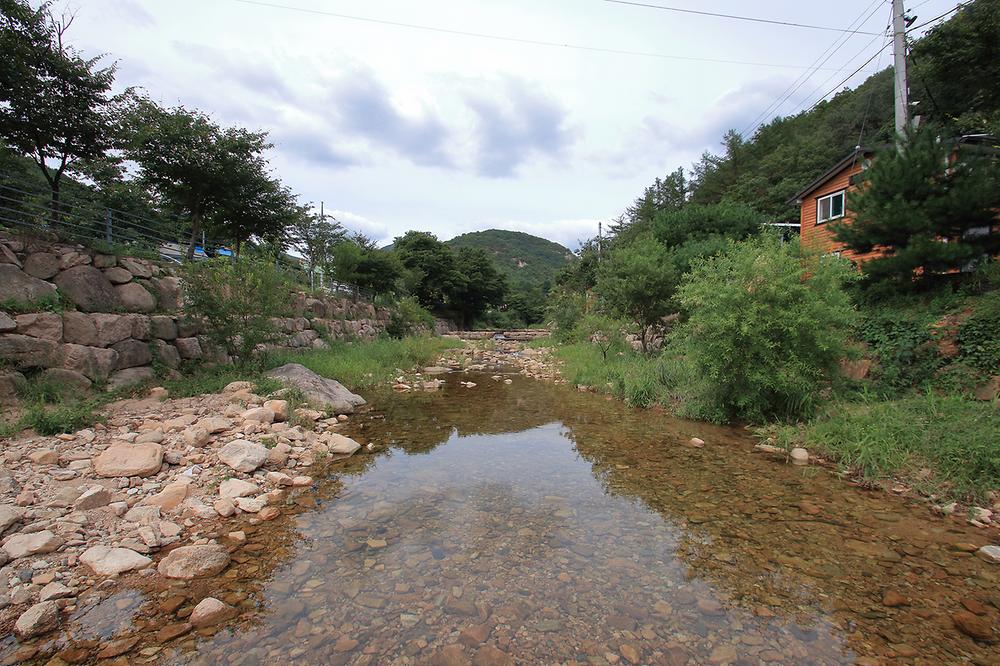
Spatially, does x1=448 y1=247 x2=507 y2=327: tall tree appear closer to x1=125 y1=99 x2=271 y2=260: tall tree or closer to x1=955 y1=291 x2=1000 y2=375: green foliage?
x1=125 y1=99 x2=271 y2=260: tall tree

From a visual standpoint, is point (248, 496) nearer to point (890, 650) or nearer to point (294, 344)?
point (890, 650)

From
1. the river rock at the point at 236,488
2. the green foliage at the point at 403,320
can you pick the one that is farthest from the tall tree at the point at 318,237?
the river rock at the point at 236,488

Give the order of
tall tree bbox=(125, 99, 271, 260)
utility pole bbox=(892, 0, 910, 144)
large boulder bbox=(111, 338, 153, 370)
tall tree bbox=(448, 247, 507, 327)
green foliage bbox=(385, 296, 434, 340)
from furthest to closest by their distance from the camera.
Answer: tall tree bbox=(448, 247, 507, 327) → green foliage bbox=(385, 296, 434, 340) → tall tree bbox=(125, 99, 271, 260) → utility pole bbox=(892, 0, 910, 144) → large boulder bbox=(111, 338, 153, 370)

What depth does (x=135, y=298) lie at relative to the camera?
926cm

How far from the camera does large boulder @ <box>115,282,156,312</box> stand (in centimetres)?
903

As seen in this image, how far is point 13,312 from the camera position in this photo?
275 inches

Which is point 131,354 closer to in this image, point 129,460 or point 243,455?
point 129,460

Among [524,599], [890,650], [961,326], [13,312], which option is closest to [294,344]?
[13,312]

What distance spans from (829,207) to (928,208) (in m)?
11.6

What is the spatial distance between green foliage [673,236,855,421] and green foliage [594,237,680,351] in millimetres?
5482

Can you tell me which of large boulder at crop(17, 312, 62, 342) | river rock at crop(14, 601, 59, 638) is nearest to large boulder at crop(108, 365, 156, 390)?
large boulder at crop(17, 312, 62, 342)

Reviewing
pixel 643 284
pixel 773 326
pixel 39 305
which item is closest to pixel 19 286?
pixel 39 305

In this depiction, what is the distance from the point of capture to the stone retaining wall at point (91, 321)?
275 inches

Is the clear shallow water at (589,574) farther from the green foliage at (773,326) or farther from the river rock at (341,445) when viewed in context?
the green foliage at (773,326)
